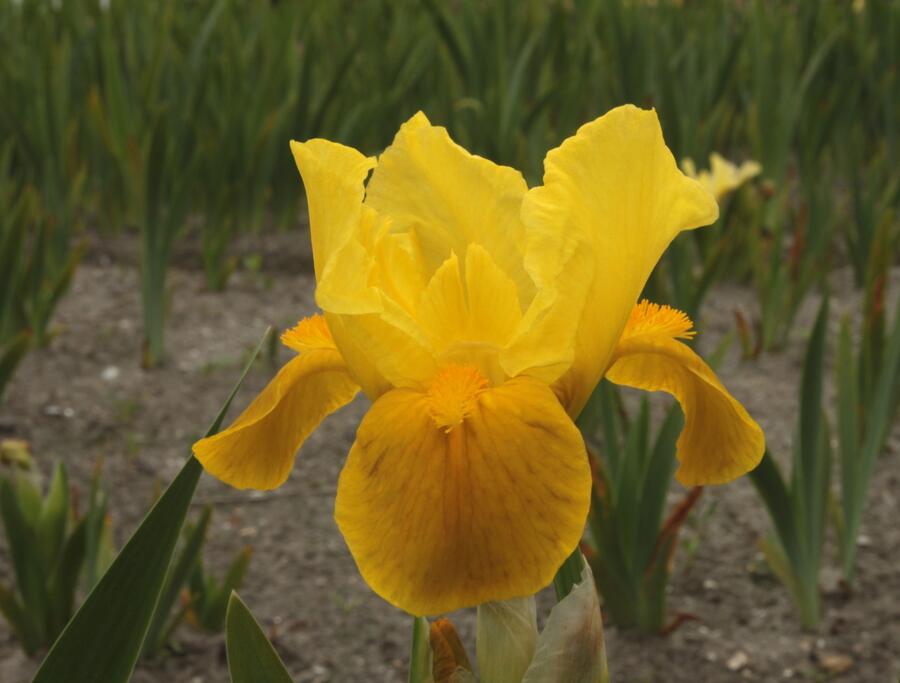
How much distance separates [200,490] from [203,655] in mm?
572

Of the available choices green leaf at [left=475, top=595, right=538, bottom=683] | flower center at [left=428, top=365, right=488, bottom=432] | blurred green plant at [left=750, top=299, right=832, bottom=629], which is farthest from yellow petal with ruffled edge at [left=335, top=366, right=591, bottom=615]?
blurred green plant at [left=750, top=299, right=832, bottom=629]

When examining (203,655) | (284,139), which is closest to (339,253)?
(203,655)

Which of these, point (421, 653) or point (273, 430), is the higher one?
point (273, 430)

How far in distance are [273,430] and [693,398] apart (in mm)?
324

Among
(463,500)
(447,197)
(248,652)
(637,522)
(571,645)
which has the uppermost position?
(447,197)

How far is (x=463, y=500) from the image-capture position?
782 mm

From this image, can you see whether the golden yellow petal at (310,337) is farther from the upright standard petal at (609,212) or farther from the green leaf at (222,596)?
the green leaf at (222,596)

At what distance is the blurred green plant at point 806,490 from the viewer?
5.81 ft

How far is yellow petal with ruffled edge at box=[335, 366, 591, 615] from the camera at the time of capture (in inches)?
30.7

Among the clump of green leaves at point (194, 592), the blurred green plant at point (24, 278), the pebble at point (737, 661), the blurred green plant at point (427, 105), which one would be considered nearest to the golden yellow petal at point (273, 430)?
the clump of green leaves at point (194, 592)

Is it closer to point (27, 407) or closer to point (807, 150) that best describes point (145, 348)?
point (27, 407)

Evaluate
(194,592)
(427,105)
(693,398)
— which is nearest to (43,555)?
(194,592)

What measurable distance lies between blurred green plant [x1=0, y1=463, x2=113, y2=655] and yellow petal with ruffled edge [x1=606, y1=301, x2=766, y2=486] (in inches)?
38.3

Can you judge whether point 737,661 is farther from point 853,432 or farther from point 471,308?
point 471,308
